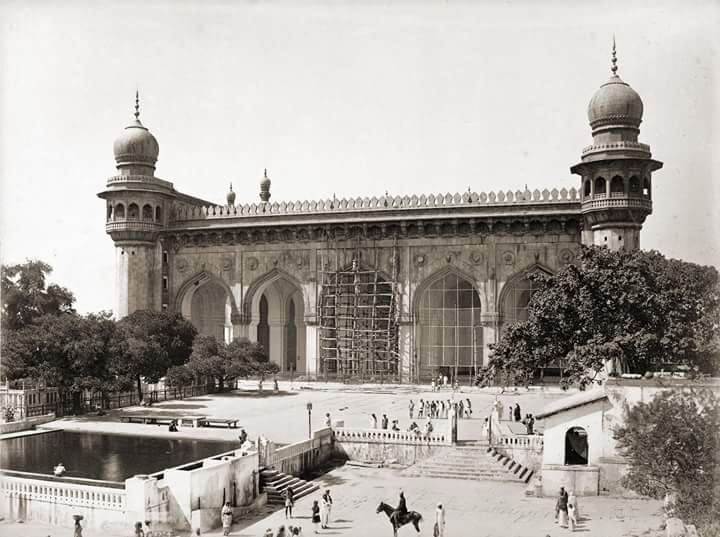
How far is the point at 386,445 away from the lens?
1703 cm

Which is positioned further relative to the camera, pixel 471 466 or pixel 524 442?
pixel 524 442

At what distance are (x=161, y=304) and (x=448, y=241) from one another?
1160cm

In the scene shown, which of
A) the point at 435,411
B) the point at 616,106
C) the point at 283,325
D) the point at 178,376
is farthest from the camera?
the point at 283,325

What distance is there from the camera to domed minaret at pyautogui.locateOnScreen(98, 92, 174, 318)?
102 ft

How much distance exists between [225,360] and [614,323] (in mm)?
12896

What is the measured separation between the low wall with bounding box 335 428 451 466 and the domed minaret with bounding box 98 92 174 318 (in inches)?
645

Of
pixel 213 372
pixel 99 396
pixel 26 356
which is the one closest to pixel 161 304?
pixel 213 372

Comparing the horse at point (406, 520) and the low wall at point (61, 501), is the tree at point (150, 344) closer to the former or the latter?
the low wall at point (61, 501)

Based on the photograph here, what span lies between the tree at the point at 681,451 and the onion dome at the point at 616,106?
16702 millimetres

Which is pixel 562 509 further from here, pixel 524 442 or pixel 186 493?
pixel 186 493

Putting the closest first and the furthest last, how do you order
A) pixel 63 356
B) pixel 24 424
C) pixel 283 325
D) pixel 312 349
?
pixel 24 424
pixel 63 356
pixel 312 349
pixel 283 325

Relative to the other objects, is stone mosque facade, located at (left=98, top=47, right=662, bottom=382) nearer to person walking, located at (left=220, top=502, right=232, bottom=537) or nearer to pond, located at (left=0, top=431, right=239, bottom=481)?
→ pond, located at (left=0, top=431, right=239, bottom=481)

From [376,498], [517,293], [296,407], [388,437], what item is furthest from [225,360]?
[376,498]

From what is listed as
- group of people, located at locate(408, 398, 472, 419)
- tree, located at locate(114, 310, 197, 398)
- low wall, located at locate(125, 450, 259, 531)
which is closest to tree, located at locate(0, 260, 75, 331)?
tree, located at locate(114, 310, 197, 398)
